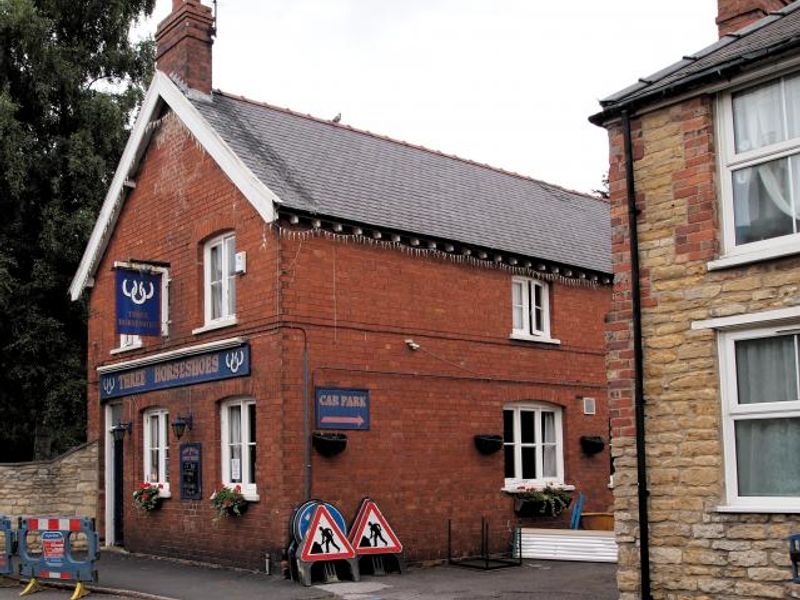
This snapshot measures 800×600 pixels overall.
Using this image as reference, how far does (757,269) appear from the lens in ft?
30.9

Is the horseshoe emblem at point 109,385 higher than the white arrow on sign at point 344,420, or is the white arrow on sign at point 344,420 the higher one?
the horseshoe emblem at point 109,385

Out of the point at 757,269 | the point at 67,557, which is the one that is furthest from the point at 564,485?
the point at 757,269

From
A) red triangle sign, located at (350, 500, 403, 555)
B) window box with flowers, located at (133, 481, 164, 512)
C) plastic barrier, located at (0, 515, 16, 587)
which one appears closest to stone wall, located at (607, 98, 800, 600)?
red triangle sign, located at (350, 500, 403, 555)

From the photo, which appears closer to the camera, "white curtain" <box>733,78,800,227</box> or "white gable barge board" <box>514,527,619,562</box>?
"white curtain" <box>733,78,800,227</box>

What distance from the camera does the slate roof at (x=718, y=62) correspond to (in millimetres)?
9398

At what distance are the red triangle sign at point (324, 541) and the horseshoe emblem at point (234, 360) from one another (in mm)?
2878

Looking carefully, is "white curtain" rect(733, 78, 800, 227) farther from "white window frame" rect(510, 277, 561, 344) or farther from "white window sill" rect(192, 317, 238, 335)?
"white window frame" rect(510, 277, 561, 344)

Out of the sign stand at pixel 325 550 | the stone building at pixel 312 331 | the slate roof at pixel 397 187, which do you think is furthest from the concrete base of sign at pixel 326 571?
the slate roof at pixel 397 187

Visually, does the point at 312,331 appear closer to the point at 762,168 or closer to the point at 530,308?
the point at 530,308

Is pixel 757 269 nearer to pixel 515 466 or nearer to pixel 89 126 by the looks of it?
pixel 515 466

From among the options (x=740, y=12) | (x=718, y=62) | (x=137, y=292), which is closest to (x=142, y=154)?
(x=137, y=292)

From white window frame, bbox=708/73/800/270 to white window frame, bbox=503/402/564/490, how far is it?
961cm

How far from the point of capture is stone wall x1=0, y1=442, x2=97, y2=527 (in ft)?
66.6

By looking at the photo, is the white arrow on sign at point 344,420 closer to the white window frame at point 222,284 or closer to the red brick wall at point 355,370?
the red brick wall at point 355,370
